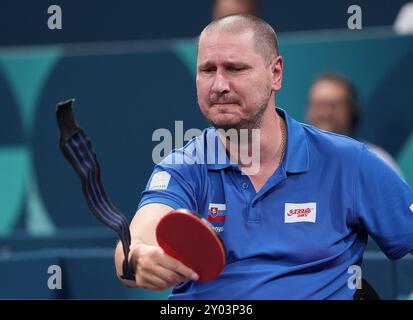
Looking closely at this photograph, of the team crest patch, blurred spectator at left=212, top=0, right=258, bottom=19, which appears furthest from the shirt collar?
blurred spectator at left=212, top=0, right=258, bottom=19

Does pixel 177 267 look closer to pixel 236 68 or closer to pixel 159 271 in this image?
pixel 159 271

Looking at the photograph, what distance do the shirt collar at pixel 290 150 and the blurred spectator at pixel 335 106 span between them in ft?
7.25

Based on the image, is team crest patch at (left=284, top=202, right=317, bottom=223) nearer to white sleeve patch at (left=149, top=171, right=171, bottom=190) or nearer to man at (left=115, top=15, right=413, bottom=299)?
man at (left=115, top=15, right=413, bottom=299)

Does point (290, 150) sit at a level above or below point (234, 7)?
below

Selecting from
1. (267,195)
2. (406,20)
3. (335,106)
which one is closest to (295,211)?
Result: (267,195)

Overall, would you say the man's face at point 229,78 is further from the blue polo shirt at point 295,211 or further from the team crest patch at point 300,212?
the team crest patch at point 300,212

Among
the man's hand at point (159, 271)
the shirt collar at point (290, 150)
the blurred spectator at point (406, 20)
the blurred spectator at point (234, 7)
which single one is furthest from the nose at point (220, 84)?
the blurred spectator at point (406, 20)

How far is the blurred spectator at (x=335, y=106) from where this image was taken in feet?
17.8

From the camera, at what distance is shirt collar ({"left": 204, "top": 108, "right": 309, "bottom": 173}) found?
121 inches

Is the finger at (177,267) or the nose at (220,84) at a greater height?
the nose at (220,84)

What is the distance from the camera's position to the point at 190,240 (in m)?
2.45

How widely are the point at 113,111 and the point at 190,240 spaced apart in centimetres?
370

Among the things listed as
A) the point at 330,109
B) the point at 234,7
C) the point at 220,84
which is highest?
the point at 234,7

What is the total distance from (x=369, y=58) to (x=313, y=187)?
8.88 ft
